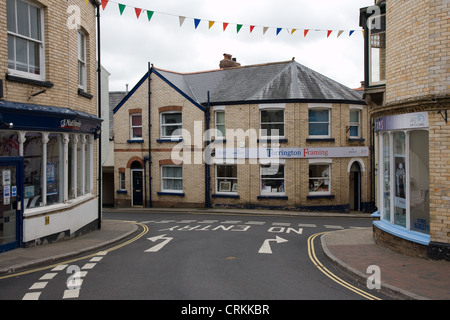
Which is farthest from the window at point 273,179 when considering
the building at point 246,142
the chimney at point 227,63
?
the chimney at point 227,63

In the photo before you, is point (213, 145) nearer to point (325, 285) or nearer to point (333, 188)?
point (333, 188)

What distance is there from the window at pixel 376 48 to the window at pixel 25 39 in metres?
10.0

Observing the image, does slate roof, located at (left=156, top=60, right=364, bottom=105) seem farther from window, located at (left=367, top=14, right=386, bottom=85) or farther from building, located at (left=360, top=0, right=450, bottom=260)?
building, located at (left=360, top=0, right=450, bottom=260)

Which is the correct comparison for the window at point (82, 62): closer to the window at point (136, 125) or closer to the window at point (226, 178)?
the window at point (226, 178)

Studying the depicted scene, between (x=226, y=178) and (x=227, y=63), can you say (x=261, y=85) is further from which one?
(x=226, y=178)

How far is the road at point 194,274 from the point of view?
289 inches

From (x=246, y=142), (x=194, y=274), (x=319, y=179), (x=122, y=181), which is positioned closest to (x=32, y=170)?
(x=194, y=274)

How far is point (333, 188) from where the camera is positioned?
2391 cm

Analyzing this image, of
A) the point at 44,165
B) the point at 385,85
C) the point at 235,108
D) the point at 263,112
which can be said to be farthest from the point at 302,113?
the point at 44,165

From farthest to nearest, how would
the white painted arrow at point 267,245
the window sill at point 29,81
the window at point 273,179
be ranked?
the window at point 273,179 < the white painted arrow at point 267,245 < the window sill at point 29,81

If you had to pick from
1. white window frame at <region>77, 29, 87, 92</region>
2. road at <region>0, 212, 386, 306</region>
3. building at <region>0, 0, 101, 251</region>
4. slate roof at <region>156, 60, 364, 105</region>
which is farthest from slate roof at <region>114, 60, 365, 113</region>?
building at <region>0, 0, 101, 251</region>

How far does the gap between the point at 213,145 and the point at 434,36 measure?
16.2 m

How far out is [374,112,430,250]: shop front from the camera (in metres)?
10.4

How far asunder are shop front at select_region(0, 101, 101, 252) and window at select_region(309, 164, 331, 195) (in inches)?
549
